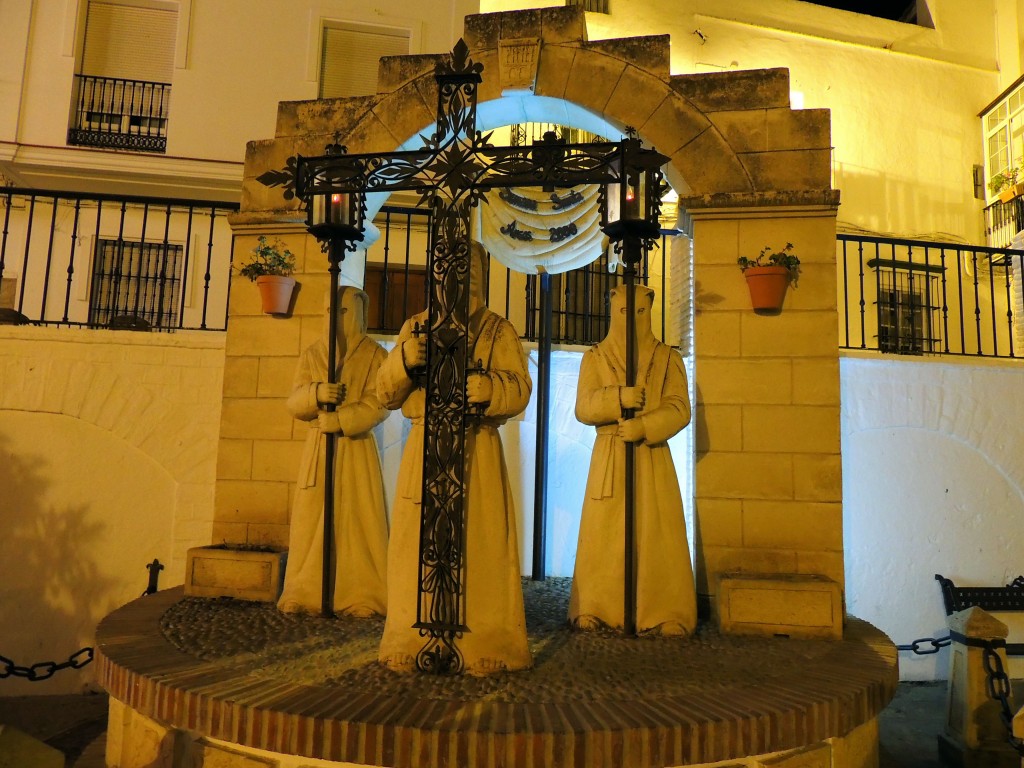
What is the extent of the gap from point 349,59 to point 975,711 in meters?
11.8

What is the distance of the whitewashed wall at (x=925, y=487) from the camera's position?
5.64 meters

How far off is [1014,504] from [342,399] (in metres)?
5.53

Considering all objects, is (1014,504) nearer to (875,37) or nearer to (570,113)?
(570,113)

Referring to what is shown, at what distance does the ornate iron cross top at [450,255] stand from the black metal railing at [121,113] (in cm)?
951

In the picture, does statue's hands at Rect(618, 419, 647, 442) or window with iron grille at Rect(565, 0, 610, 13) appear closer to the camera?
statue's hands at Rect(618, 419, 647, 442)

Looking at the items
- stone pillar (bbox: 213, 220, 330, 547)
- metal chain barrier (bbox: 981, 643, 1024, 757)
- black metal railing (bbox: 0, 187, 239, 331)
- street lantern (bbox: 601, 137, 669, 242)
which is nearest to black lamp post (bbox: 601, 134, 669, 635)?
street lantern (bbox: 601, 137, 669, 242)

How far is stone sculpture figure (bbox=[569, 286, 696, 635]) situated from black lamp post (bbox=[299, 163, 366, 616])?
145 cm

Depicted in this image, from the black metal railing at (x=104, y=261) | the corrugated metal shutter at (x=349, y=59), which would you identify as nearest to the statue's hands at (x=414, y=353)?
Answer: the black metal railing at (x=104, y=261)

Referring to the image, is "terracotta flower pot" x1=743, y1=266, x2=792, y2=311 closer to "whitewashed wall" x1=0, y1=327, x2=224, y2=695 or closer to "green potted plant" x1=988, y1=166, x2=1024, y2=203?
"whitewashed wall" x1=0, y1=327, x2=224, y2=695

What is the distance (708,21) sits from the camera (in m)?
12.1

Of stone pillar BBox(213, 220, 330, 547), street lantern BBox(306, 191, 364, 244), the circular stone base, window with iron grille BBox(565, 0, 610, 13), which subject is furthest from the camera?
window with iron grille BBox(565, 0, 610, 13)

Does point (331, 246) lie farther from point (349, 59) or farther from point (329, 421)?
point (349, 59)

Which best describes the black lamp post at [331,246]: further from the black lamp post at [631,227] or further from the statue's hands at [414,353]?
the black lamp post at [631,227]

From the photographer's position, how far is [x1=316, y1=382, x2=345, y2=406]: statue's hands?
4.05 m
